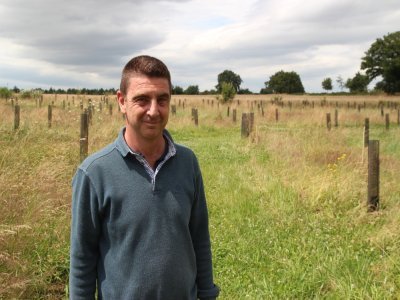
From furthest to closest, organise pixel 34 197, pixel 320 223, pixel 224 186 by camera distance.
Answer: pixel 224 186 < pixel 320 223 < pixel 34 197

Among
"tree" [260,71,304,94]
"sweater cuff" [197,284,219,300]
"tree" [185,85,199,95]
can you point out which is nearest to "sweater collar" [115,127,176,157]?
"sweater cuff" [197,284,219,300]

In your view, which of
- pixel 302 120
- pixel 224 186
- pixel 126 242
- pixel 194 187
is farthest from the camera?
pixel 302 120

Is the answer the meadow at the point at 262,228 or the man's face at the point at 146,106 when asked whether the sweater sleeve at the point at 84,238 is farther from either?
the meadow at the point at 262,228

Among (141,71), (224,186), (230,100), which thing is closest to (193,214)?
(141,71)

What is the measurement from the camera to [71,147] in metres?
7.68

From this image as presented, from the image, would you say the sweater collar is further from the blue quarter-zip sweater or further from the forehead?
the forehead

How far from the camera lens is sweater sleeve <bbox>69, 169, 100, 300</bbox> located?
1813 mm

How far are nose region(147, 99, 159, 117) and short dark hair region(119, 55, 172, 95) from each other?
4.6 inches

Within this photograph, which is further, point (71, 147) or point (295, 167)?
point (295, 167)

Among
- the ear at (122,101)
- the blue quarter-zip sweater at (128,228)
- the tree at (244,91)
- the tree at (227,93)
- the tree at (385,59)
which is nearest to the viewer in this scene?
the blue quarter-zip sweater at (128,228)

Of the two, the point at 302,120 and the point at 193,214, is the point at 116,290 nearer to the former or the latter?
the point at 193,214

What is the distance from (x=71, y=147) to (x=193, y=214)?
19.9 feet

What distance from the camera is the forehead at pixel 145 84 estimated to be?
1.82 metres

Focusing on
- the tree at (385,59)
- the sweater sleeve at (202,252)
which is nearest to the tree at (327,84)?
the tree at (385,59)
